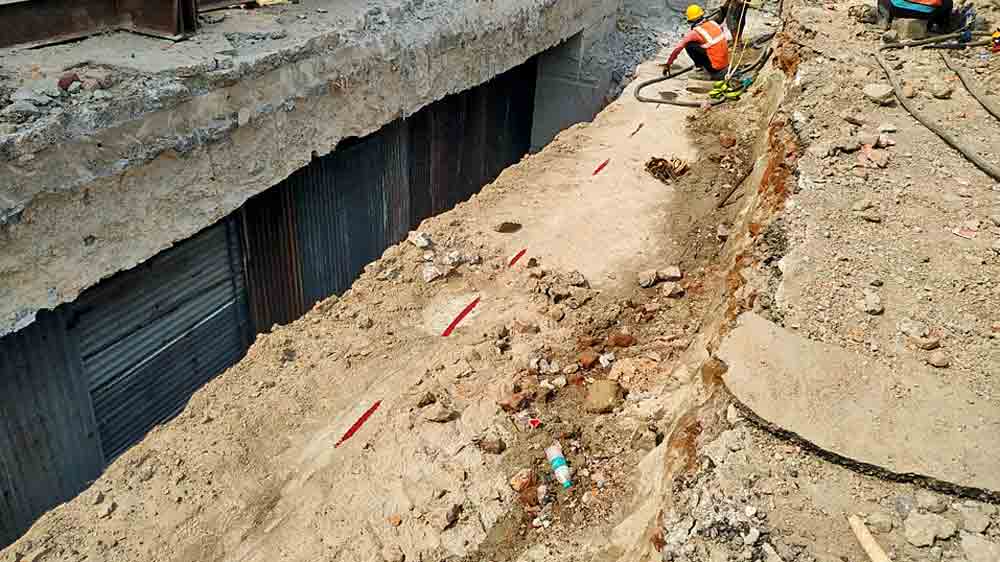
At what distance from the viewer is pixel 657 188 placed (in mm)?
9469

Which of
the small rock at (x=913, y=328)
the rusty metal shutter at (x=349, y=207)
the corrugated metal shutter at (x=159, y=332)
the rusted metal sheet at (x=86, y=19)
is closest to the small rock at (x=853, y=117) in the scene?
the small rock at (x=913, y=328)

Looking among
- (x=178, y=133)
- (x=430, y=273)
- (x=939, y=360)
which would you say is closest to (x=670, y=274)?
(x=430, y=273)

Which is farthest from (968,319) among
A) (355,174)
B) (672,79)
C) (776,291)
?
(672,79)

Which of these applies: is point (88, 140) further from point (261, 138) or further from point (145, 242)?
point (261, 138)

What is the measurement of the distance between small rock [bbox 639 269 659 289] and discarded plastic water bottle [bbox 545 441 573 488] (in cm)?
245

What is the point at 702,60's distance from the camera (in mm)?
12469

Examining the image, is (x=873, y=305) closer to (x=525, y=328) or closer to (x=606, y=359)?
(x=606, y=359)

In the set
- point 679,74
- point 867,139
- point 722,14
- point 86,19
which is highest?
point 86,19

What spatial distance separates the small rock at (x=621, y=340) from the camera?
6.28 meters

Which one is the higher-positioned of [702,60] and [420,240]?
[702,60]

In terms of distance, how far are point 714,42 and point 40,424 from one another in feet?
34.6

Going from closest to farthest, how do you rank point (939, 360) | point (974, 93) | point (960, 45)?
1. point (939, 360)
2. point (974, 93)
3. point (960, 45)

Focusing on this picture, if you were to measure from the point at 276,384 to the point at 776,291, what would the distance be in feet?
12.5

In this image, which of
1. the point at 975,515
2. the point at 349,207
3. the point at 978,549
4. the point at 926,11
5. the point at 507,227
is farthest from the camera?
the point at 926,11
